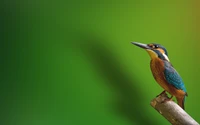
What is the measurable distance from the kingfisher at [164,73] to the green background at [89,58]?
11cm

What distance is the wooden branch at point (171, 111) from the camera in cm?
127

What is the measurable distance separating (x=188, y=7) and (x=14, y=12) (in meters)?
1.02

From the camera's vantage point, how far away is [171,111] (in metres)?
1.31

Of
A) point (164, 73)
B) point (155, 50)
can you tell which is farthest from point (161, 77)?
point (155, 50)

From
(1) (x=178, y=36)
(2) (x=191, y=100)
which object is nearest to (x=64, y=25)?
(1) (x=178, y=36)

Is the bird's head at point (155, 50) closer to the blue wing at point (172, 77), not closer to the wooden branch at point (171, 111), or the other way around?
the blue wing at point (172, 77)

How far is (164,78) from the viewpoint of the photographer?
4.50ft

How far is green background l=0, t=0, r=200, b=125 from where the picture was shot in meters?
1.35

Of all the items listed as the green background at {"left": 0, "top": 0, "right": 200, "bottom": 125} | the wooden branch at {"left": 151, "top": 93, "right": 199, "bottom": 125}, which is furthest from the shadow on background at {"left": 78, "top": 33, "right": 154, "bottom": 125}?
the wooden branch at {"left": 151, "top": 93, "right": 199, "bottom": 125}

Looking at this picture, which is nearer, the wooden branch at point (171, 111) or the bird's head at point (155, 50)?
the wooden branch at point (171, 111)

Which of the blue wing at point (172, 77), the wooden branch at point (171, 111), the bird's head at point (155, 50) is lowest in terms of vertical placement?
the wooden branch at point (171, 111)

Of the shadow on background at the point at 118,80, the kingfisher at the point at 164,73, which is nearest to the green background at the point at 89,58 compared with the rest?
the shadow on background at the point at 118,80

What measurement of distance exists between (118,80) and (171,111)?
34 cm

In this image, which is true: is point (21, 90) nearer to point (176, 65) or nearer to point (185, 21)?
point (176, 65)
